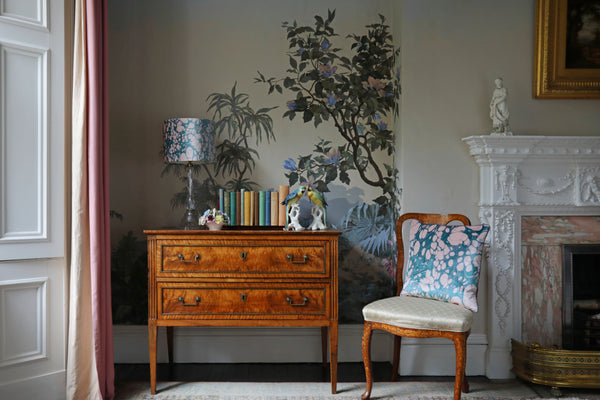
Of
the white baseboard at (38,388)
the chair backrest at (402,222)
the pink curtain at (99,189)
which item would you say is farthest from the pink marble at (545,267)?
the white baseboard at (38,388)

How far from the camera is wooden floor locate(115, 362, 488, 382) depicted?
10.1 feet

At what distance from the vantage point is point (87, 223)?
8.74 feet

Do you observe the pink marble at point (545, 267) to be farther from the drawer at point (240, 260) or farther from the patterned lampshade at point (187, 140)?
the patterned lampshade at point (187, 140)

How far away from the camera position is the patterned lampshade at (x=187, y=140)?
306 cm

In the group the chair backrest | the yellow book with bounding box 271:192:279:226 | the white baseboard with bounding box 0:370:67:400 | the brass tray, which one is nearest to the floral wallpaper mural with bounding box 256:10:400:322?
the yellow book with bounding box 271:192:279:226

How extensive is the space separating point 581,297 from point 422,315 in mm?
1364

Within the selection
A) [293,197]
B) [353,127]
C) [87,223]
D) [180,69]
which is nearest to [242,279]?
[293,197]

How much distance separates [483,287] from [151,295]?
205cm

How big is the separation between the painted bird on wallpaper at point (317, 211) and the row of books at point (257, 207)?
30 centimetres

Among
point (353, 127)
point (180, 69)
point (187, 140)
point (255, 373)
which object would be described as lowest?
point (255, 373)

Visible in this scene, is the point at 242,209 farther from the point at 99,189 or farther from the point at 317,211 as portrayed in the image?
the point at 99,189

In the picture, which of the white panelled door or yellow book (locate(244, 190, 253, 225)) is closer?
the white panelled door

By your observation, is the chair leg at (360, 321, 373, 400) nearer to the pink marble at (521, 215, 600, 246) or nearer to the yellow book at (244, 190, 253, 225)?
the yellow book at (244, 190, 253, 225)

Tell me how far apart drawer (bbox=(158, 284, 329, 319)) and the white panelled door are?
0.58 metres
